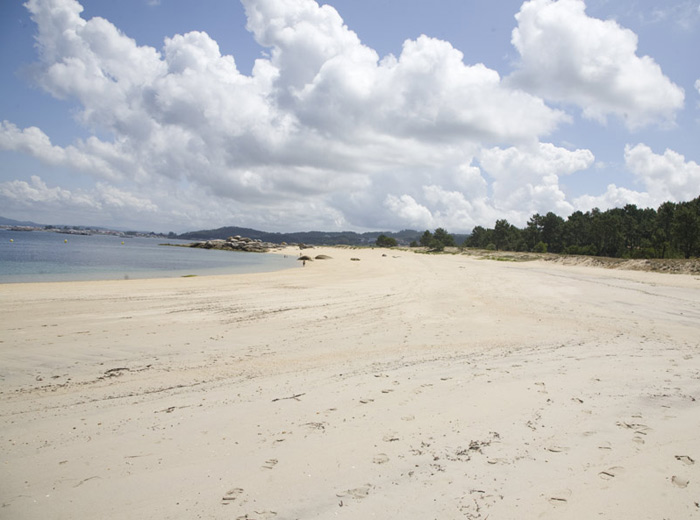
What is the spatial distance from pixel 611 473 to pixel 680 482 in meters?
0.58

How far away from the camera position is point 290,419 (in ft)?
15.2

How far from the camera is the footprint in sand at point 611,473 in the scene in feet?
11.4

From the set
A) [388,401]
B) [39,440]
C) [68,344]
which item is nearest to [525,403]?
[388,401]

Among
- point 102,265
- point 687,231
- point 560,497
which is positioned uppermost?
point 687,231

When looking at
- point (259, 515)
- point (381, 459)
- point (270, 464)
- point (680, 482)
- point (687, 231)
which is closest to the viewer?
point (259, 515)

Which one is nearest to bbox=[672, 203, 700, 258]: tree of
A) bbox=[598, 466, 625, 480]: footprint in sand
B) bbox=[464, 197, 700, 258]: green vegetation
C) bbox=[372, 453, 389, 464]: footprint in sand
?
bbox=[464, 197, 700, 258]: green vegetation

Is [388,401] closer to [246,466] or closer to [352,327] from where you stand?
[246,466]

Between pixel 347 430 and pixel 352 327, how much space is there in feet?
18.6

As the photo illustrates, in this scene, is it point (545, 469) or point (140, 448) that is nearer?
point (545, 469)

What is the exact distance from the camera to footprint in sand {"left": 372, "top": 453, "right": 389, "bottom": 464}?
3751mm

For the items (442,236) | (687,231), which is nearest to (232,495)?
(687,231)

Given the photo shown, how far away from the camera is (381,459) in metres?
3.79

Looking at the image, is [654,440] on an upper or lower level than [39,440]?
upper

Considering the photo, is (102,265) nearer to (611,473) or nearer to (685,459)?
(611,473)
